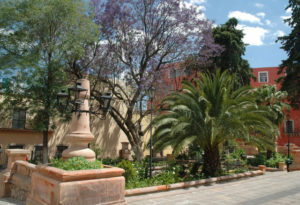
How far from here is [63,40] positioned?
14680 millimetres

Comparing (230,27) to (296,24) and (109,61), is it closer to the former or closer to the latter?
(296,24)

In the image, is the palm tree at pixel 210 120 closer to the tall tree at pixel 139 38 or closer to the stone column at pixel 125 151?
the tall tree at pixel 139 38

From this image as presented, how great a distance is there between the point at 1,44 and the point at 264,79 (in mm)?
32276

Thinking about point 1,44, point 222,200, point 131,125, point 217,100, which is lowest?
point 222,200

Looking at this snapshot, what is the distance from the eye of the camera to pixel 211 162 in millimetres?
11891

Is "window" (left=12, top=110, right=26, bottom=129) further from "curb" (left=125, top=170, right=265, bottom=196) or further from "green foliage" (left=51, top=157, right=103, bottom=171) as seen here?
"green foliage" (left=51, top=157, right=103, bottom=171)

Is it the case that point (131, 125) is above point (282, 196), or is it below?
above

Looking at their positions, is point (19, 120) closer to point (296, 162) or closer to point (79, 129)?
point (79, 129)

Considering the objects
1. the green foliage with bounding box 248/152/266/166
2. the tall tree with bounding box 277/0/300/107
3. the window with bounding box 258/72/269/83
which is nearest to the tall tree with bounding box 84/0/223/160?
the green foliage with bounding box 248/152/266/166

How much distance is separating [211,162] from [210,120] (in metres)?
2.45

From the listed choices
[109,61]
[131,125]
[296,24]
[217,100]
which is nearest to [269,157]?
[217,100]

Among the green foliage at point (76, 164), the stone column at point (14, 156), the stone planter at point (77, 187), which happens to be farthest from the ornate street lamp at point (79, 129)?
the stone column at point (14, 156)

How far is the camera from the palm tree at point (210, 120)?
35.8ft

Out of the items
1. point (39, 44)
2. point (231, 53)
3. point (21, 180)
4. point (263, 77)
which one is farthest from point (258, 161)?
point (263, 77)
